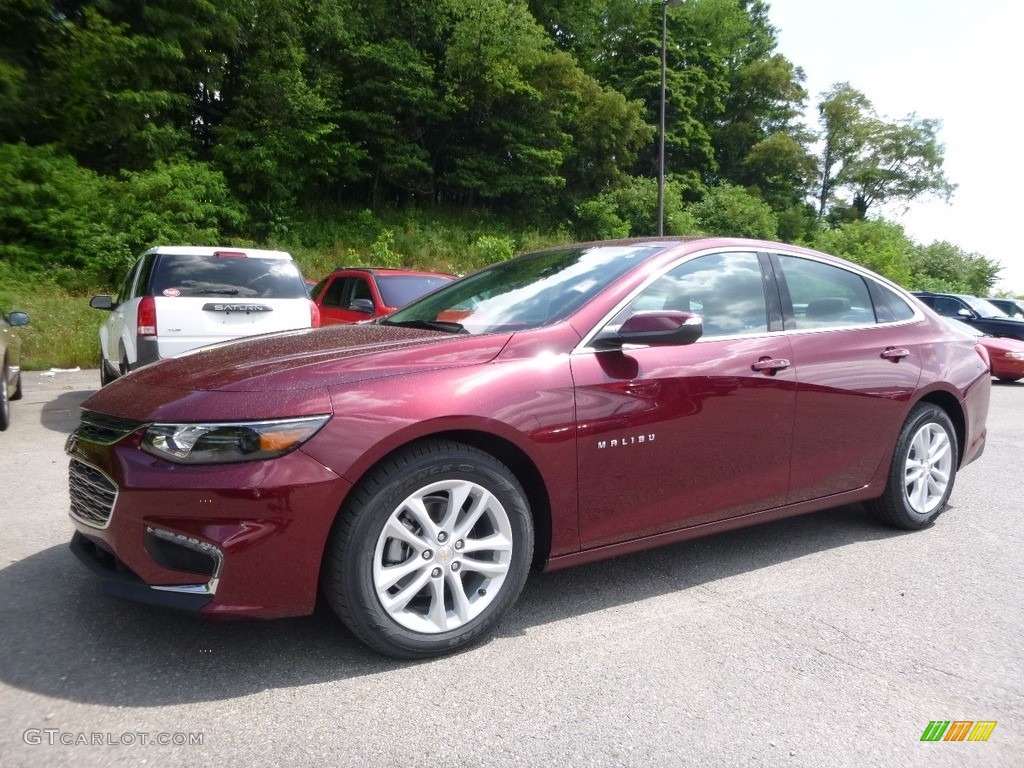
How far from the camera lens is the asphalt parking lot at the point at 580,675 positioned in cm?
237

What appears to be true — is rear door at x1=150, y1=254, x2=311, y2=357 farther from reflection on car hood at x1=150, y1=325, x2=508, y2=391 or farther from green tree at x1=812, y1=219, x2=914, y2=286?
green tree at x1=812, y1=219, x2=914, y2=286

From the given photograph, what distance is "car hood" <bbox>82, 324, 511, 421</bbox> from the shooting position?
2695 millimetres

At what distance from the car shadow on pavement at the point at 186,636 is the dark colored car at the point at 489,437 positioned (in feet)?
0.87

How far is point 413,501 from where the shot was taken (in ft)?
9.29

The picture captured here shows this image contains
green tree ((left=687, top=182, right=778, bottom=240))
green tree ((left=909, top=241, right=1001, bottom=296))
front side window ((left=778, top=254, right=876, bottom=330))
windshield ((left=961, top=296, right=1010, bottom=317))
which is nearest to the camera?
front side window ((left=778, top=254, right=876, bottom=330))

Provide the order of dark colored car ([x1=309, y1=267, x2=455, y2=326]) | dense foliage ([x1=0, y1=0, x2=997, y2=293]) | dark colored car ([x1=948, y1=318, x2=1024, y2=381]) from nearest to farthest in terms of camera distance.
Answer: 1. dark colored car ([x1=309, y1=267, x2=455, y2=326])
2. dark colored car ([x1=948, y1=318, x2=1024, y2=381])
3. dense foliage ([x1=0, y1=0, x2=997, y2=293])

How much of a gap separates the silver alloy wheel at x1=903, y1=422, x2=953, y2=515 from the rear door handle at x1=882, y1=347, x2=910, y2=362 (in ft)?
1.49

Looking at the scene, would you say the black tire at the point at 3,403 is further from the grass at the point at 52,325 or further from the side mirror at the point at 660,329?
the side mirror at the point at 660,329

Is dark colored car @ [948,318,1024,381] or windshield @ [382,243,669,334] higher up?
windshield @ [382,243,669,334]

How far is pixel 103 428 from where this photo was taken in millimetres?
2914

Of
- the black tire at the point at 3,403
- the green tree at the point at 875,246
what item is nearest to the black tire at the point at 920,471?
the black tire at the point at 3,403

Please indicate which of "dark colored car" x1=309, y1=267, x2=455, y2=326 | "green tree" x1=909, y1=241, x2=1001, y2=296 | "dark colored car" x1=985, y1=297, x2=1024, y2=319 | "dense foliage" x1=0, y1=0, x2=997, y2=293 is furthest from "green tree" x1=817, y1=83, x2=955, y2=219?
"dark colored car" x1=309, y1=267, x2=455, y2=326

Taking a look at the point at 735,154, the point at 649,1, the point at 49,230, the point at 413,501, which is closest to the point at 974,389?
the point at 413,501

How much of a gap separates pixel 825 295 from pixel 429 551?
2664 mm
